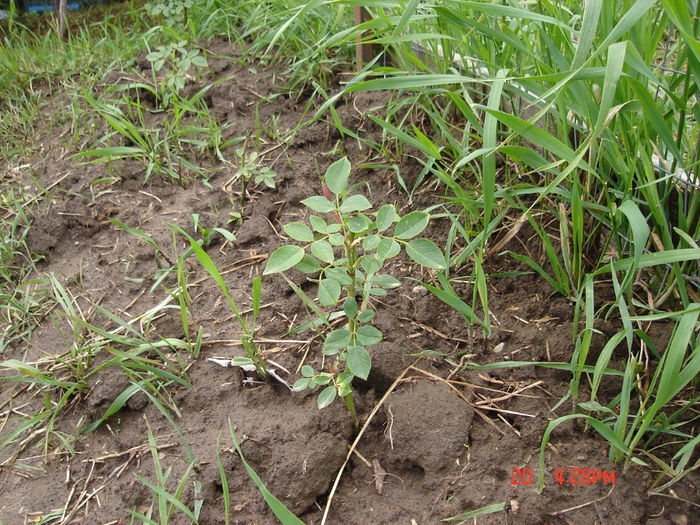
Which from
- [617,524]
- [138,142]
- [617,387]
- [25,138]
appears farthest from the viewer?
[25,138]

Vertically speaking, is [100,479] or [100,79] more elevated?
[100,79]

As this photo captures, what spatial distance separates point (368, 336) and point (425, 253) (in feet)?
0.63

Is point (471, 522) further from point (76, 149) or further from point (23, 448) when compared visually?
point (76, 149)

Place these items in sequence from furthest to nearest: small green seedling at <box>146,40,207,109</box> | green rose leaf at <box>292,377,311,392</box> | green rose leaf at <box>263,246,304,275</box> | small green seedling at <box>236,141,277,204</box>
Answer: small green seedling at <box>146,40,207,109</box>
small green seedling at <box>236,141,277,204</box>
green rose leaf at <box>292,377,311,392</box>
green rose leaf at <box>263,246,304,275</box>

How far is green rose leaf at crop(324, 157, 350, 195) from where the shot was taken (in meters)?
1.09

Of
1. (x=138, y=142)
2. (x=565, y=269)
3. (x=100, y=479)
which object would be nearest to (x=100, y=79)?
(x=138, y=142)

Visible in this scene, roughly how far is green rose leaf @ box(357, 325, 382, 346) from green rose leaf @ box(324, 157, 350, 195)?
267mm

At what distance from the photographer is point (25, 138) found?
229 cm

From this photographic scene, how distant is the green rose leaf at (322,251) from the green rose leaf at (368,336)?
0.53 feet

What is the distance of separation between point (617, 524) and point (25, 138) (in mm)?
2373
